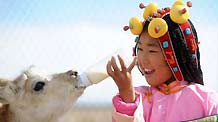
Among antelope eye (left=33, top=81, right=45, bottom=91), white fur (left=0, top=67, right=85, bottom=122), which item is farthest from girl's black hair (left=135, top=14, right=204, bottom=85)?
antelope eye (left=33, top=81, right=45, bottom=91)

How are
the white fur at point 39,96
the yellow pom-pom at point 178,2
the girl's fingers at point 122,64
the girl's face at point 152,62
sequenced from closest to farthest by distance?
the girl's fingers at point 122,64 < the girl's face at point 152,62 < the yellow pom-pom at point 178,2 < the white fur at point 39,96

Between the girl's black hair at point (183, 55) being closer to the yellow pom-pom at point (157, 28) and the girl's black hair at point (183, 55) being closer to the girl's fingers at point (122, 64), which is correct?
the yellow pom-pom at point (157, 28)

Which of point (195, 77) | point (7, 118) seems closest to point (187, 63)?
point (195, 77)

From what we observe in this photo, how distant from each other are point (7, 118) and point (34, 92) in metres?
0.23

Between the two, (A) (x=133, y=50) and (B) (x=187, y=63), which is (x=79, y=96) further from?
(B) (x=187, y=63)

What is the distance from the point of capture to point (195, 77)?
8.93ft

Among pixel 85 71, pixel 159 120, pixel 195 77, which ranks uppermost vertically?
pixel 85 71

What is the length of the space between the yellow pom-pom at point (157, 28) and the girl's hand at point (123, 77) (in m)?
0.33

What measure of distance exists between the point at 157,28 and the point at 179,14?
0.15 m

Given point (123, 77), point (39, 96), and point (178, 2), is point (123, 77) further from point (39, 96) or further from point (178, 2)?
point (39, 96)

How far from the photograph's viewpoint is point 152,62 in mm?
2672

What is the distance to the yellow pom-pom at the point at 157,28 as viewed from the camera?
8.58 ft

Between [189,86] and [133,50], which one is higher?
[133,50]

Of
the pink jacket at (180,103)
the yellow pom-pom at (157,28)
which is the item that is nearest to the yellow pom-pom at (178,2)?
the yellow pom-pom at (157,28)
